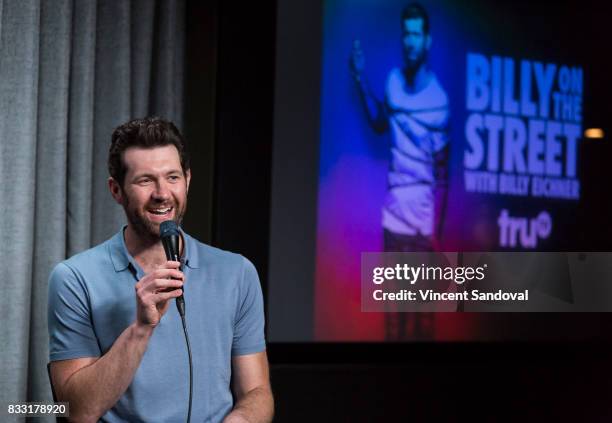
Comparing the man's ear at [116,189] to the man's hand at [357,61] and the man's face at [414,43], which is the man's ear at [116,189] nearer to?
the man's hand at [357,61]

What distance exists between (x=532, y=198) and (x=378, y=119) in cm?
71

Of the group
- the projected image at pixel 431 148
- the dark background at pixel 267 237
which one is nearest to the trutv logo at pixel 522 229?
the projected image at pixel 431 148

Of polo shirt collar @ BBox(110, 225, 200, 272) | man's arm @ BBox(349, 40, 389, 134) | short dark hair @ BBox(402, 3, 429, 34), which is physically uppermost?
short dark hair @ BBox(402, 3, 429, 34)

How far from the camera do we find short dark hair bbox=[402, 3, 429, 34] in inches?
125

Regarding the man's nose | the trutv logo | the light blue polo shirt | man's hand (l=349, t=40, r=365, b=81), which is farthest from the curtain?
the trutv logo

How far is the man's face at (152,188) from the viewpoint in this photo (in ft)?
5.97

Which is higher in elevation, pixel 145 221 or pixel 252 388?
pixel 145 221

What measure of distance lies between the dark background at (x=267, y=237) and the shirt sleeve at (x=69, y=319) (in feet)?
3.72

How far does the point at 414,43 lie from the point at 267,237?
0.93 m

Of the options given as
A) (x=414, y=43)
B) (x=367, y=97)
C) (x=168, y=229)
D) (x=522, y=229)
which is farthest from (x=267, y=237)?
(x=168, y=229)

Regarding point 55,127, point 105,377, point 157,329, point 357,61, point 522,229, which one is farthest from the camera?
point 522,229

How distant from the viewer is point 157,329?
1795 millimetres

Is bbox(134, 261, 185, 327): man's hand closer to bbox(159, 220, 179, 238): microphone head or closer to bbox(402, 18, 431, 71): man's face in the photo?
bbox(159, 220, 179, 238): microphone head

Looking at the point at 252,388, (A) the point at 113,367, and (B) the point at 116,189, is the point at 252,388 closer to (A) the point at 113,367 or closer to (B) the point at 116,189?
(A) the point at 113,367
